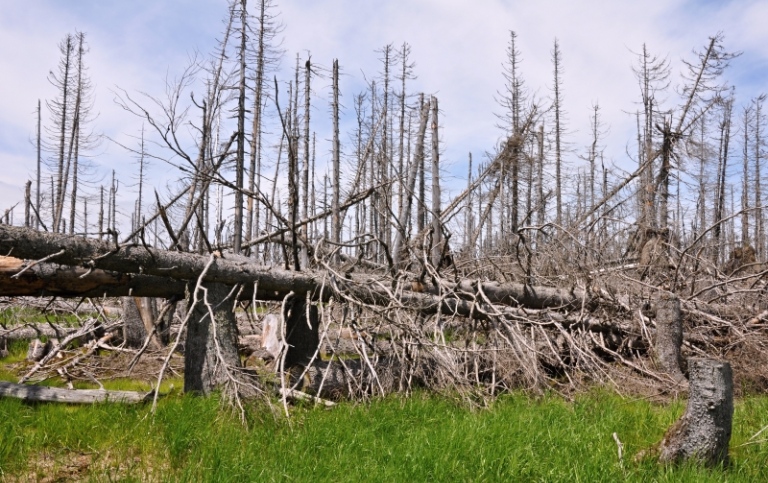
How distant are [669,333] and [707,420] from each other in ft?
11.6

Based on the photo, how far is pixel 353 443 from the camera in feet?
13.3

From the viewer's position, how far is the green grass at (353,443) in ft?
11.5

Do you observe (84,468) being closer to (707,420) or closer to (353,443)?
(353,443)

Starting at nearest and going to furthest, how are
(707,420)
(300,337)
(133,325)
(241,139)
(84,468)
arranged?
(707,420) < (84,468) < (300,337) < (133,325) < (241,139)

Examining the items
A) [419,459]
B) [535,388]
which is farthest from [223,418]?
[535,388]

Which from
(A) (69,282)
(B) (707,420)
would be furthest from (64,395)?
(B) (707,420)

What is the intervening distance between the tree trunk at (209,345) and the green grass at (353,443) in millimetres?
299

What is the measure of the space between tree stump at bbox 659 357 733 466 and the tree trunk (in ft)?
12.6

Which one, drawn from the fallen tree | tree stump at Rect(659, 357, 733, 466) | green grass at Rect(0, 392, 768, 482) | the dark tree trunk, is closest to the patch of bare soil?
green grass at Rect(0, 392, 768, 482)

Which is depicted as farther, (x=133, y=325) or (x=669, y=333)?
(x=133, y=325)

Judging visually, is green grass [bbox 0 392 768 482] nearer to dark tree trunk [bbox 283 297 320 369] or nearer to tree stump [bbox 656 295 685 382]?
dark tree trunk [bbox 283 297 320 369]

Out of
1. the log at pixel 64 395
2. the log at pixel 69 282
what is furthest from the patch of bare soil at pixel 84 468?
the log at pixel 69 282

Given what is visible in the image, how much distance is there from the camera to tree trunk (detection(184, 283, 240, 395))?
17.4 ft

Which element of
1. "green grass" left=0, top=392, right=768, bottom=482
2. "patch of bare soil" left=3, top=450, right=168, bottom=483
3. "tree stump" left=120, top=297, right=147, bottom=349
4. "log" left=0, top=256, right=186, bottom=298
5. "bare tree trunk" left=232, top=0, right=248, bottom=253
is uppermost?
"bare tree trunk" left=232, top=0, right=248, bottom=253
